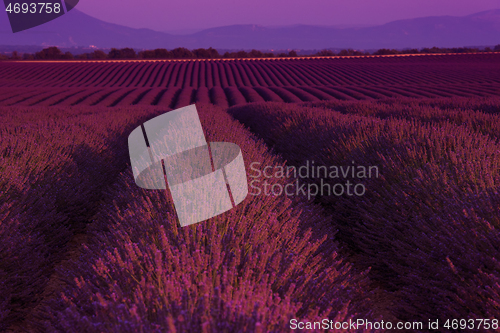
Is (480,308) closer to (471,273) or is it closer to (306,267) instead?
(471,273)

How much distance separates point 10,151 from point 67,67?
44.1m

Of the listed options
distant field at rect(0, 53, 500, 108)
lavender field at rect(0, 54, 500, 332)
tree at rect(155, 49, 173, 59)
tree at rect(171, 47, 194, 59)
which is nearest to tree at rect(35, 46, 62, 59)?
tree at rect(155, 49, 173, 59)

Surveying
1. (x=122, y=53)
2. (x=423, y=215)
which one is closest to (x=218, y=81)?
(x=423, y=215)

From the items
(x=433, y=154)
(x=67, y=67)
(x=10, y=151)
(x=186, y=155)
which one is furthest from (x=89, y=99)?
(x=67, y=67)

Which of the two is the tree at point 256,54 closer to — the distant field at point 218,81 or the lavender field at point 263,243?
the distant field at point 218,81

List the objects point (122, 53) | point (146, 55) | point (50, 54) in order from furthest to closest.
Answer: point (122, 53) < point (50, 54) < point (146, 55)

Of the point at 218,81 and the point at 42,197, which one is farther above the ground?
the point at 42,197

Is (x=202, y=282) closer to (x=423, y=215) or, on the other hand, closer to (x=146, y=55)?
(x=423, y=215)

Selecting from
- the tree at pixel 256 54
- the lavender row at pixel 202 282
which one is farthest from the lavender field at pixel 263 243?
the tree at pixel 256 54

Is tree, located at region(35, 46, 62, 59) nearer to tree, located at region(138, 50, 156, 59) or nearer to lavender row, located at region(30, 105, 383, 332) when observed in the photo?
tree, located at region(138, 50, 156, 59)

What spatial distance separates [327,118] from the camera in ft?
19.7

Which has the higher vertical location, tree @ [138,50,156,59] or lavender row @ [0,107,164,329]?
tree @ [138,50,156,59]

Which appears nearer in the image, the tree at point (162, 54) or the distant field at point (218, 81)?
the distant field at point (218, 81)

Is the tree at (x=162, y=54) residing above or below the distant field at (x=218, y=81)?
above
